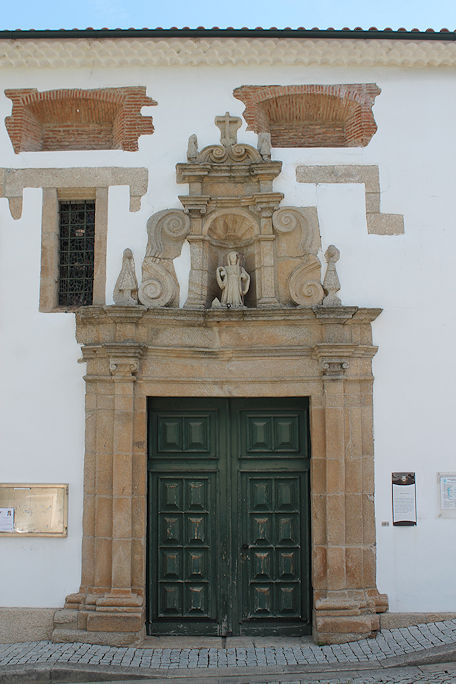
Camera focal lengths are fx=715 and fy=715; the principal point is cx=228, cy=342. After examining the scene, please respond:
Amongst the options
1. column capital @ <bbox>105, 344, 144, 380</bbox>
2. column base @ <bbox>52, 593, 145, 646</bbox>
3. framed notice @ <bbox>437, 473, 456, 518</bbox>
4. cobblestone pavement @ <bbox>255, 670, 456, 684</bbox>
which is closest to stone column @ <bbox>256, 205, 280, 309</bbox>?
column capital @ <bbox>105, 344, 144, 380</bbox>

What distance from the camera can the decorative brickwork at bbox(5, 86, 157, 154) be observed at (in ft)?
24.0

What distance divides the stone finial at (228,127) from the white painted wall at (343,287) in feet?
0.27

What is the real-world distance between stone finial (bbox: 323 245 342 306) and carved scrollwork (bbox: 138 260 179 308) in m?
1.47

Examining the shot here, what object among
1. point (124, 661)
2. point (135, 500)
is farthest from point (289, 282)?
point (124, 661)

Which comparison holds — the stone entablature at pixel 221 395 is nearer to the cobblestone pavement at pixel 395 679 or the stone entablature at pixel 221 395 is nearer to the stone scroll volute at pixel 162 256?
the stone scroll volute at pixel 162 256

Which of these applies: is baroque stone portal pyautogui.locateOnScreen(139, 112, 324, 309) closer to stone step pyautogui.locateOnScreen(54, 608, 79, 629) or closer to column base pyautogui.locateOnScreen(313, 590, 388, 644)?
column base pyautogui.locateOnScreen(313, 590, 388, 644)

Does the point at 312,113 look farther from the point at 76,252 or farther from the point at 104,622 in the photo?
the point at 104,622

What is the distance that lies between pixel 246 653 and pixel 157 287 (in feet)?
11.5

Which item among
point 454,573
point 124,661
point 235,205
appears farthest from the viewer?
point 235,205

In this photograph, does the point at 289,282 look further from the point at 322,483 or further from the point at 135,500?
the point at 135,500

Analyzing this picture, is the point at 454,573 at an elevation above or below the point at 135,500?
below

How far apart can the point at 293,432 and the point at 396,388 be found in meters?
1.10

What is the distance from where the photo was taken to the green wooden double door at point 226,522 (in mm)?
6961

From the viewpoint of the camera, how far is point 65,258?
737 centimetres
